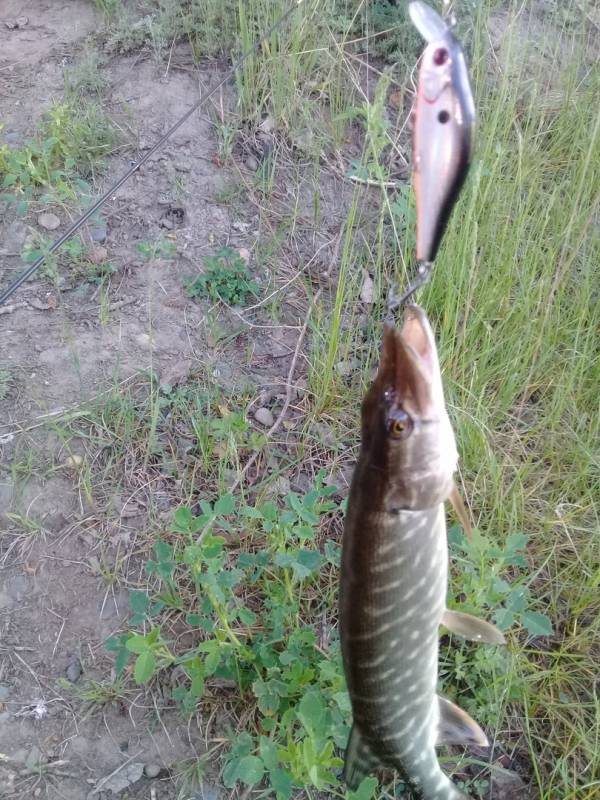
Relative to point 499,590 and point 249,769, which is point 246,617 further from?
point 499,590

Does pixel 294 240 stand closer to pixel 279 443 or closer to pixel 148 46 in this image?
pixel 279 443

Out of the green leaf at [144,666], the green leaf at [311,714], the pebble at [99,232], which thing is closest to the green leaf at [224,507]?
the green leaf at [144,666]

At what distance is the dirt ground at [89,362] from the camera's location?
6.12ft

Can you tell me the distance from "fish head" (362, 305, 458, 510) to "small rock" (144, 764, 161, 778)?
3.90ft

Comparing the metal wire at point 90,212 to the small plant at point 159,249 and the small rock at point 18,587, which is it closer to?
the small plant at point 159,249

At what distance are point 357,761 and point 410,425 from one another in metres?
0.70

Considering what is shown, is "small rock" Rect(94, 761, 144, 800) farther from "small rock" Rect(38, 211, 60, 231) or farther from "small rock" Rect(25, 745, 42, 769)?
"small rock" Rect(38, 211, 60, 231)

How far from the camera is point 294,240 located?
10.1 feet

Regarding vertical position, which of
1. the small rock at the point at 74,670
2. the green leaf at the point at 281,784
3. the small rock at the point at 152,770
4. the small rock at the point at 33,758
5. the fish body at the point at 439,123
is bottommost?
the small rock at the point at 33,758

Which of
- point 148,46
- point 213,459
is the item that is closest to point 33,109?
point 148,46

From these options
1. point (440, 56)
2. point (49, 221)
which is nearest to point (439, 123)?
point (440, 56)

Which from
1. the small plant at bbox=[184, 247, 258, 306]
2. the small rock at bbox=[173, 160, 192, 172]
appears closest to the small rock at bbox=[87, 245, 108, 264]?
the small plant at bbox=[184, 247, 258, 306]

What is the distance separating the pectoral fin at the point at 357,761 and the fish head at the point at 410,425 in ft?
1.68

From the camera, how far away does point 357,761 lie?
1.32m
